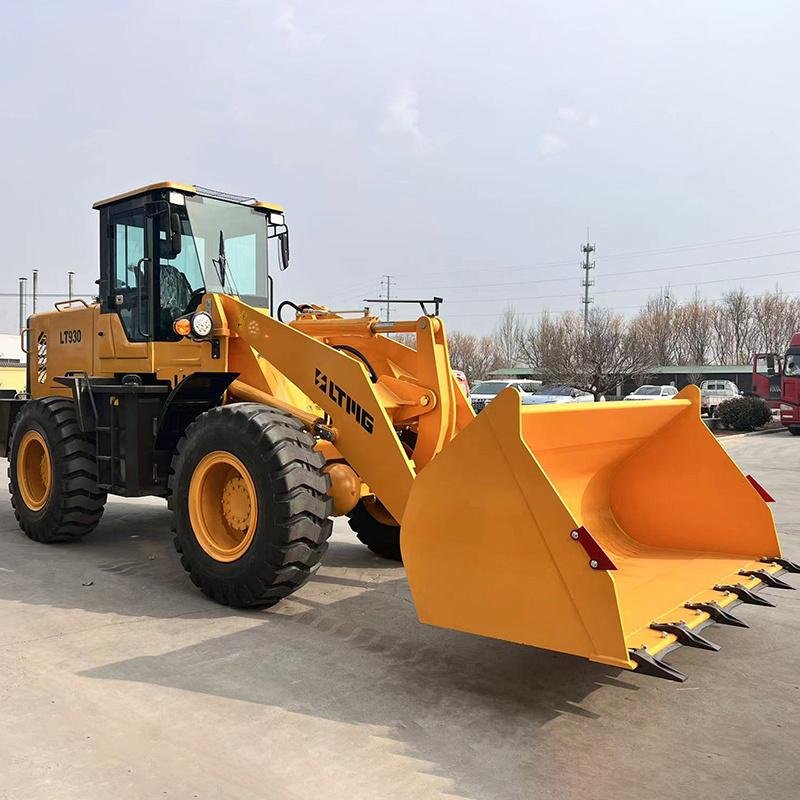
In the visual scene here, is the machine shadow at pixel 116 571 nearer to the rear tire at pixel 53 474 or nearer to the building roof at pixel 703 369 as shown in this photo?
the rear tire at pixel 53 474

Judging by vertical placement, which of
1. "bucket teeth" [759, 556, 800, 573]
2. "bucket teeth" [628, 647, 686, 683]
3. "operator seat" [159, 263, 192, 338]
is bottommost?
"bucket teeth" [628, 647, 686, 683]

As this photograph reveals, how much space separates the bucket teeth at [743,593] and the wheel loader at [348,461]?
21 mm

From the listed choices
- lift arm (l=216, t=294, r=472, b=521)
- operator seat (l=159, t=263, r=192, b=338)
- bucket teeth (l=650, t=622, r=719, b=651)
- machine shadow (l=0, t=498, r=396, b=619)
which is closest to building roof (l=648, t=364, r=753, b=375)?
machine shadow (l=0, t=498, r=396, b=619)

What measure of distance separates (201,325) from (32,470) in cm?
293

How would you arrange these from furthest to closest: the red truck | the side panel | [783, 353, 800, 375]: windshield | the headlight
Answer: [783, 353, 800, 375]: windshield < the red truck < the side panel < the headlight

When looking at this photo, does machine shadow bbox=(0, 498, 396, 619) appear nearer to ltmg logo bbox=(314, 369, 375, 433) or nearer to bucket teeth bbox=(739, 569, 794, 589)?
ltmg logo bbox=(314, 369, 375, 433)

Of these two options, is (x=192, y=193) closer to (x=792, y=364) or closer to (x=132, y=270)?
(x=132, y=270)

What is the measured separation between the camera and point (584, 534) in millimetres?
3447

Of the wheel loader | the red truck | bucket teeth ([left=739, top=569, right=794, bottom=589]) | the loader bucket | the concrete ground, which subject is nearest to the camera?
the concrete ground

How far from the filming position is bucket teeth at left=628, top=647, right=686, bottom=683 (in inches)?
127

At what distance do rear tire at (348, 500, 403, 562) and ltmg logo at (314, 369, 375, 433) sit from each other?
1726 mm

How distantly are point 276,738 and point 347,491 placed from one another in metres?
2.14

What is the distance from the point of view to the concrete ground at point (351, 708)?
3129 mm

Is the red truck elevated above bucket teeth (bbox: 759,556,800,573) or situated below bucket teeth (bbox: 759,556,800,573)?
above
